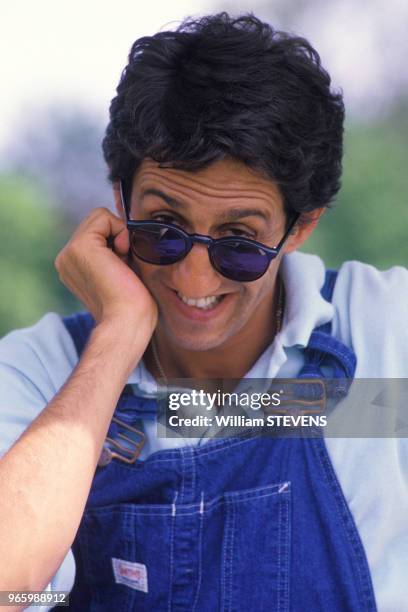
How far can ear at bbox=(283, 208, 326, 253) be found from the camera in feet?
7.50

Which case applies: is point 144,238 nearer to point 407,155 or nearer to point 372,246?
point 372,246

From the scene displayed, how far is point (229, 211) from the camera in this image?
204cm

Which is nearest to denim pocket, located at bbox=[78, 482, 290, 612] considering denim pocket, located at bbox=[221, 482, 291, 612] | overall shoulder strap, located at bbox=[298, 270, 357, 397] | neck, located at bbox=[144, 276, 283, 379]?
denim pocket, located at bbox=[221, 482, 291, 612]

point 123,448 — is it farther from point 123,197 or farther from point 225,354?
point 123,197

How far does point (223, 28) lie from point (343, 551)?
1.38 metres

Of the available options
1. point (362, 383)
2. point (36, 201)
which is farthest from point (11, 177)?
point (362, 383)

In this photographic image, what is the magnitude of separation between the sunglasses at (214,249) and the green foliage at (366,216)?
6.63 feet

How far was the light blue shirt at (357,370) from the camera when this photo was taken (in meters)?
2.04

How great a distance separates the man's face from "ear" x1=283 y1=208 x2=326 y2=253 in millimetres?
91

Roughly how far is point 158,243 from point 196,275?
12 centimetres

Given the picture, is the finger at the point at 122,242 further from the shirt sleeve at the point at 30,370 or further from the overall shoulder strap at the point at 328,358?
the overall shoulder strap at the point at 328,358

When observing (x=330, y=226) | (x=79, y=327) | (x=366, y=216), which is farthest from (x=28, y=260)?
(x=79, y=327)

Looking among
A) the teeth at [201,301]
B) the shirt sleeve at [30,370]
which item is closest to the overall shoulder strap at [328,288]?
the teeth at [201,301]

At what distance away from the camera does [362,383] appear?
2174 millimetres
